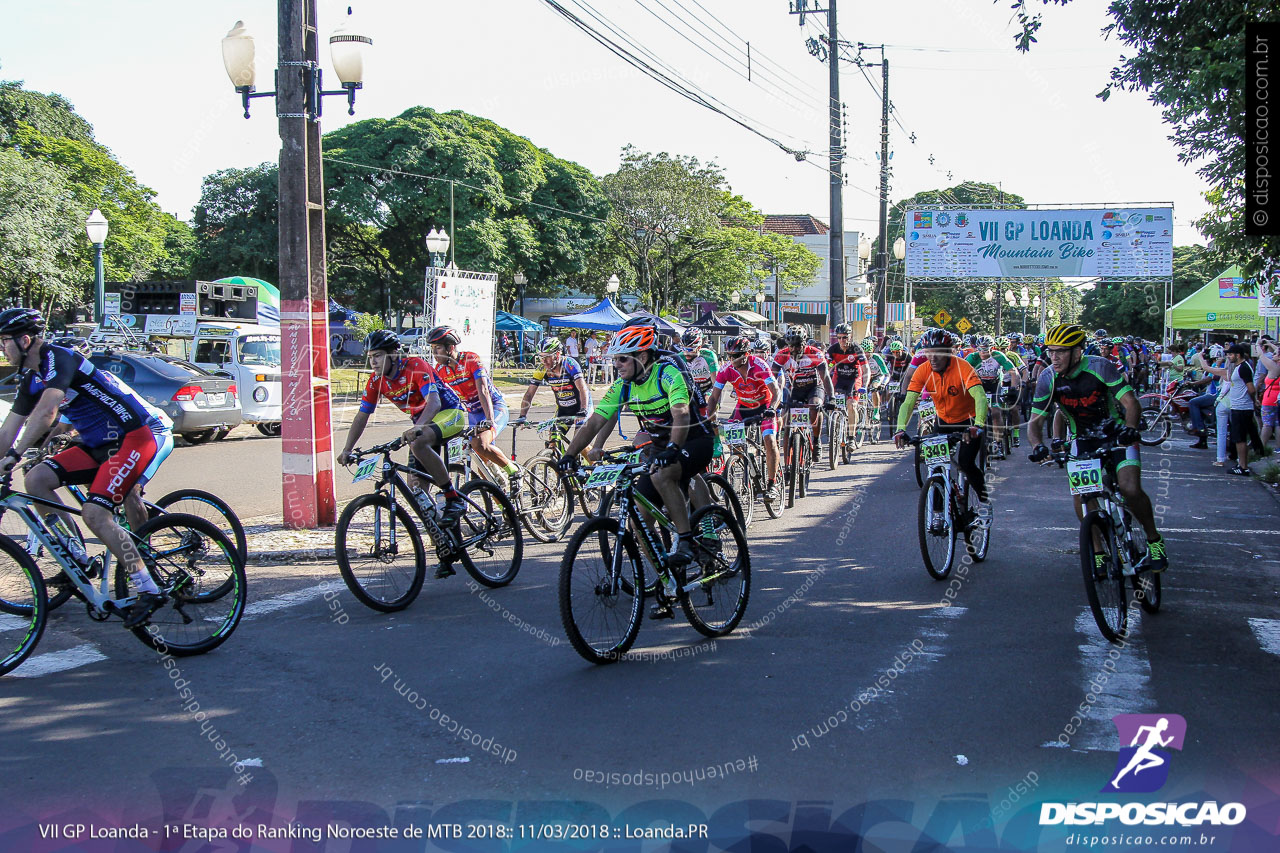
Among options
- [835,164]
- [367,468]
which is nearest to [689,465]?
[367,468]

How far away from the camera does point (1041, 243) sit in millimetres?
27750

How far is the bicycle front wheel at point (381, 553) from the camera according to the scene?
6.82 meters

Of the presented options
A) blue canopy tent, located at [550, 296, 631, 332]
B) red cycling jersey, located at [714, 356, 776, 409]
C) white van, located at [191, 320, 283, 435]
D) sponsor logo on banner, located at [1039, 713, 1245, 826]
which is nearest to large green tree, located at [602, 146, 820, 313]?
blue canopy tent, located at [550, 296, 631, 332]

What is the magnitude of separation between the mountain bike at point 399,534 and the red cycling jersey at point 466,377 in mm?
1941

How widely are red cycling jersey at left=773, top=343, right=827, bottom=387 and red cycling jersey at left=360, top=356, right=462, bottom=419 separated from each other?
6.08 metres

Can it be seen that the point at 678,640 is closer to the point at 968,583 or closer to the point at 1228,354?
the point at 968,583

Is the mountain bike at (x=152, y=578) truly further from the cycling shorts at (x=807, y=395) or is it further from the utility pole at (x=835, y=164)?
the utility pole at (x=835, y=164)

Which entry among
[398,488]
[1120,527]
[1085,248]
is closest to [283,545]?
[398,488]

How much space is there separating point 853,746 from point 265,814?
2.45 m

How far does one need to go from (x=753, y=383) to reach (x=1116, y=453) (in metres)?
4.73

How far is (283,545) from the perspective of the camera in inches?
354

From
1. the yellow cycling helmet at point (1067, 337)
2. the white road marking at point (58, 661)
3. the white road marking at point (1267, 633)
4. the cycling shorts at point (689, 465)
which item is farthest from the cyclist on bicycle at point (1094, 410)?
the white road marking at point (58, 661)

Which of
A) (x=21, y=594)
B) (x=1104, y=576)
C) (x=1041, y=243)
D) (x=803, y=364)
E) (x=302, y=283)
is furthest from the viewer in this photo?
(x=1041, y=243)

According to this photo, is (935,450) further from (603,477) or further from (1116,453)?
→ (603,477)
